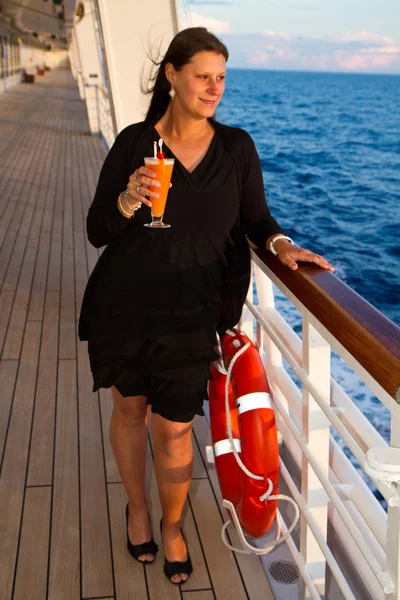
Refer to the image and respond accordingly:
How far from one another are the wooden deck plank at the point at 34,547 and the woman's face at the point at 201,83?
37.1 inches

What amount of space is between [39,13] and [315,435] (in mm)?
18607

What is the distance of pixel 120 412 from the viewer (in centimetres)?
137

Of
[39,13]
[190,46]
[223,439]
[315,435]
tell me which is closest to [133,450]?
[223,439]

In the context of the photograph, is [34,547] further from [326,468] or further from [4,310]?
[4,310]

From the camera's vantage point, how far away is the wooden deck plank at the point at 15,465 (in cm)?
143

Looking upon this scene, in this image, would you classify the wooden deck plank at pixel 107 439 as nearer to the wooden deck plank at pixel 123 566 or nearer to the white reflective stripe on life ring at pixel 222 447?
the wooden deck plank at pixel 123 566

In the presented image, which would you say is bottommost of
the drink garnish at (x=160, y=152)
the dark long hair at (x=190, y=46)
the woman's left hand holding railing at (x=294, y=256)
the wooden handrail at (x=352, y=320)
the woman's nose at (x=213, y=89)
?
the woman's left hand holding railing at (x=294, y=256)

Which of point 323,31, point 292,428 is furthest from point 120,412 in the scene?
point 323,31

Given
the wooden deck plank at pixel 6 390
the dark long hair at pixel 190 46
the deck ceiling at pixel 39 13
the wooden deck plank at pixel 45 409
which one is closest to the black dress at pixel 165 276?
the dark long hair at pixel 190 46

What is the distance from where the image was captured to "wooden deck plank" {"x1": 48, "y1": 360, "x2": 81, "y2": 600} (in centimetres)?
136

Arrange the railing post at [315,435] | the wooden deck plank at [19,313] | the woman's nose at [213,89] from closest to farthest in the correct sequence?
the railing post at [315,435] < the woman's nose at [213,89] < the wooden deck plank at [19,313]

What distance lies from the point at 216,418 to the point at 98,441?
2.21 ft

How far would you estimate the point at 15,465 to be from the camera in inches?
70.1

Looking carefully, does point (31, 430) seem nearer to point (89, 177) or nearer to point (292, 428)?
point (292, 428)
